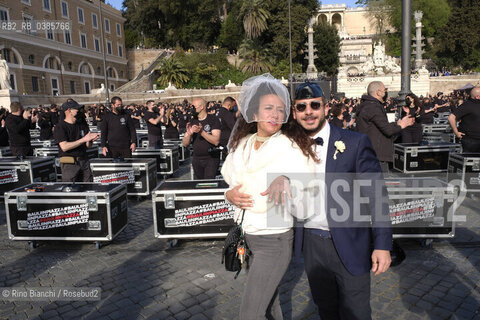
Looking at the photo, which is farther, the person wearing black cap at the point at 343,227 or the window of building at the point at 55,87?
the window of building at the point at 55,87

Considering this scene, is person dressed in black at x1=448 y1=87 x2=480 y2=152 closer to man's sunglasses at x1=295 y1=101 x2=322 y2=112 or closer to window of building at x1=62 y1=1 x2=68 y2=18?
man's sunglasses at x1=295 y1=101 x2=322 y2=112

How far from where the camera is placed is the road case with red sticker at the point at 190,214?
580cm

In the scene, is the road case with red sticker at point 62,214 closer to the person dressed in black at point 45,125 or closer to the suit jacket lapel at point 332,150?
the suit jacket lapel at point 332,150

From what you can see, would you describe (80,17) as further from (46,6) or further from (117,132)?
(117,132)

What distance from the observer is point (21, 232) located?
5.86m

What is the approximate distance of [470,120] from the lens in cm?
778

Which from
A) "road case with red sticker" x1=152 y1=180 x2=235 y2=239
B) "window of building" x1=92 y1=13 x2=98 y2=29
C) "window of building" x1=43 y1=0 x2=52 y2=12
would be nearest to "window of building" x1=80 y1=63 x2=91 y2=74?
"window of building" x1=92 y1=13 x2=98 y2=29

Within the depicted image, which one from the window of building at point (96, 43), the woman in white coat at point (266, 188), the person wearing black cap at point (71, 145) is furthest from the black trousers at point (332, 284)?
the window of building at point (96, 43)

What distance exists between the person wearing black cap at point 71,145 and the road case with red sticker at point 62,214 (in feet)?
3.07

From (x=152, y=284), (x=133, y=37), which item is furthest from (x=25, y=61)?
(x=152, y=284)

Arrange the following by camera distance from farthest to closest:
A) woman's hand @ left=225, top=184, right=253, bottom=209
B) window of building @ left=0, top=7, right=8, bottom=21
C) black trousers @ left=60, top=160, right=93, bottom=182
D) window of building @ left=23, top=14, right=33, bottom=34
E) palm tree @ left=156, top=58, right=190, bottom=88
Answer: palm tree @ left=156, top=58, right=190, bottom=88
window of building @ left=23, top=14, right=33, bottom=34
window of building @ left=0, top=7, right=8, bottom=21
black trousers @ left=60, top=160, right=93, bottom=182
woman's hand @ left=225, top=184, right=253, bottom=209

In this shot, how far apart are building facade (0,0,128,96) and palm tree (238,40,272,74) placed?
2049cm

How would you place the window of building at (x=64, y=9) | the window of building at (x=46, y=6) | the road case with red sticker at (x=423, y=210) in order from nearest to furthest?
the road case with red sticker at (x=423, y=210), the window of building at (x=46, y=6), the window of building at (x=64, y=9)

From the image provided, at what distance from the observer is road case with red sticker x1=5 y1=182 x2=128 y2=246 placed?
573 centimetres
